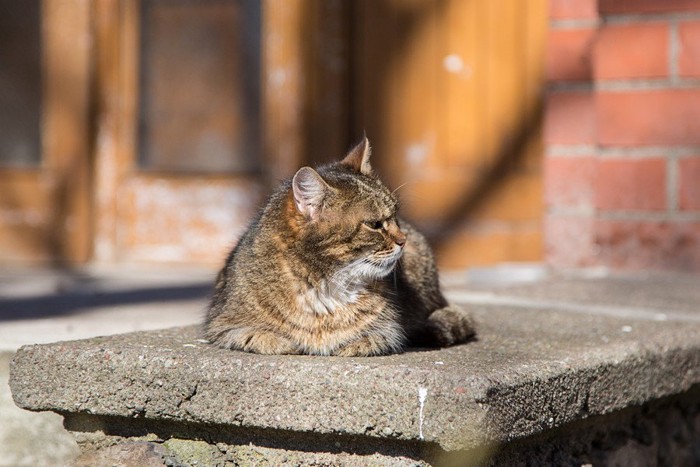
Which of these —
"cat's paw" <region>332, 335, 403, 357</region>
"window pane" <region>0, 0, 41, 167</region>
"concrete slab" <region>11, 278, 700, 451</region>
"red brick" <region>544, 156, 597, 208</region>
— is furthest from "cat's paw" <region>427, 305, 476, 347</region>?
"window pane" <region>0, 0, 41, 167</region>

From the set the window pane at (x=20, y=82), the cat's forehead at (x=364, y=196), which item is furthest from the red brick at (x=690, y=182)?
the window pane at (x=20, y=82)

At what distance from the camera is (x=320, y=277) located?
2.68 m

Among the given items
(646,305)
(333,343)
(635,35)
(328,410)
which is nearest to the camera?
(328,410)

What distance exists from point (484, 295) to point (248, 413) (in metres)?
1.69

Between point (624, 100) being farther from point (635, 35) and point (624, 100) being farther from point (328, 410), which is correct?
point (328, 410)

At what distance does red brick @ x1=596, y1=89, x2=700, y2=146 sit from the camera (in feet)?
15.1

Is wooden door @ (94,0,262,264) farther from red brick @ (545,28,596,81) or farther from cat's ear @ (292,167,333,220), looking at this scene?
cat's ear @ (292,167,333,220)

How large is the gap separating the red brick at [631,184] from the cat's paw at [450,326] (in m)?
1.82

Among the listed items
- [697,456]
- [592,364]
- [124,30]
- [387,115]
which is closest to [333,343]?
[592,364]

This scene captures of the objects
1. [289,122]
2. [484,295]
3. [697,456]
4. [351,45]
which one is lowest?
[697,456]

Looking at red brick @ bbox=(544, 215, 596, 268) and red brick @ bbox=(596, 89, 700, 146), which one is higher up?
red brick @ bbox=(596, 89, 700, 146)

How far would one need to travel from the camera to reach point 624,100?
4707 mm

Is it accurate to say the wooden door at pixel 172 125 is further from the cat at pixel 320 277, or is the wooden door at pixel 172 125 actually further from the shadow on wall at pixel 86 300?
the cat at pixel 320 277

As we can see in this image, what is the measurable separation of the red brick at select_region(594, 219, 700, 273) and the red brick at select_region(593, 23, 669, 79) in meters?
0.62
